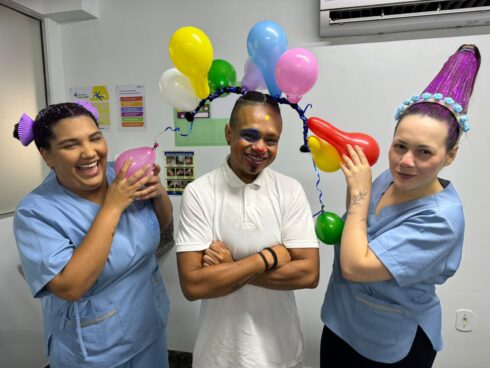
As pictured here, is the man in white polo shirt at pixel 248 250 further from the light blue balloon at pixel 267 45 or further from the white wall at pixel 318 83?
the white wall at pixel 318 83

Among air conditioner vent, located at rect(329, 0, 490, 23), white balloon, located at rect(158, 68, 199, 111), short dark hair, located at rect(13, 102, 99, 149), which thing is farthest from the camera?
air conditioner vent, located at rect(329, 0, 490, 23)

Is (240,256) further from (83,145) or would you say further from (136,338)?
(83,145)

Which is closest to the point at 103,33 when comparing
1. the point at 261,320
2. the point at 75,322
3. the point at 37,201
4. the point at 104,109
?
the point at 104,109

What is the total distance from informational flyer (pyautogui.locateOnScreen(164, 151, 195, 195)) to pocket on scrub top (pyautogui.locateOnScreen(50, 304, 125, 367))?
90 cm

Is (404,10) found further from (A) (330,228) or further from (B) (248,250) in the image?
(B) (248,250)

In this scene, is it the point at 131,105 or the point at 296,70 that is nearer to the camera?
the point at 296,70

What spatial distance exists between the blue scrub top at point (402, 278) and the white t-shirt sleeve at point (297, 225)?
19cm

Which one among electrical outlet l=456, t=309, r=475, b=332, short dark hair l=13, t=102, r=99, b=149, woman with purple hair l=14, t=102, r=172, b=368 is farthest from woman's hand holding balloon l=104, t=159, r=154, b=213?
electrical outlet l=456, t=309, r=475, b=332

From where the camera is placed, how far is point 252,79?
1099 mm

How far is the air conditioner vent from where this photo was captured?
1.42m

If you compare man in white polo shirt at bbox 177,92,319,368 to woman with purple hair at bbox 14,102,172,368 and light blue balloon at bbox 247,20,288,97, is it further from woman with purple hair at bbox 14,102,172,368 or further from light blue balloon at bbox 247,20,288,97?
woman with purple hair at bbox 14,102,172,368

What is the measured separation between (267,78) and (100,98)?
1.29m

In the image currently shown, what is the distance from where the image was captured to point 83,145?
3.35 feet

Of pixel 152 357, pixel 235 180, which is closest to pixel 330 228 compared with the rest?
pixel 235 180
